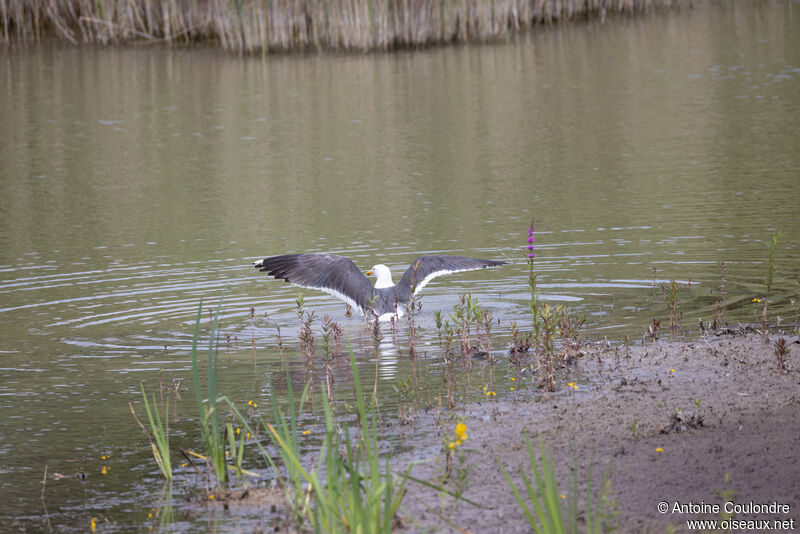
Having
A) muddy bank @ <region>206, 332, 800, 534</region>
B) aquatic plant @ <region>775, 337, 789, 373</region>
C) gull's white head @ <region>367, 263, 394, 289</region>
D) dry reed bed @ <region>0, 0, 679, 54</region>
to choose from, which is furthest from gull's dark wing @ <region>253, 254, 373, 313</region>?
dry reed bed @ <region>0, 0, 679, 54</region>

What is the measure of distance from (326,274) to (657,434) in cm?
447

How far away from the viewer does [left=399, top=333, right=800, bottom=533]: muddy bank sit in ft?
16.4

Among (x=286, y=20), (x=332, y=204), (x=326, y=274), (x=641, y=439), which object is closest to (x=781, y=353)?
(x=641, y=439)

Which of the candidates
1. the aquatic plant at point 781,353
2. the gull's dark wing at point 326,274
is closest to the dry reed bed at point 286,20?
the gull's dark wing at point 326,274

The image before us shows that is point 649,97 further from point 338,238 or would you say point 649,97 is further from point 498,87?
point 338,238

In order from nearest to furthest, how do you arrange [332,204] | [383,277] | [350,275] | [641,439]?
[641,439]
[350,275]
[383,277]
[332,204]

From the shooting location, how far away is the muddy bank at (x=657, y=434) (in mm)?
4984

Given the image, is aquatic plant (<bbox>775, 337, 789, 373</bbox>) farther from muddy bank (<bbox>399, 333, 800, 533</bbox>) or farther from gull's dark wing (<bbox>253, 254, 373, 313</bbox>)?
gull's dark wing (<bbox>253, 254, 373, 313</bbox>)

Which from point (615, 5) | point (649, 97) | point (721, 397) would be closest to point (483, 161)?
point (649, 97)

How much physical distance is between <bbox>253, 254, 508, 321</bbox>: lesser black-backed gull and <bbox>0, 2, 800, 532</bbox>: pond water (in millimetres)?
319

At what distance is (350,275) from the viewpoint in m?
9.64

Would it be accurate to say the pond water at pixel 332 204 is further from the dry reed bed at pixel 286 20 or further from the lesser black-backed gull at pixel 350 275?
the dry reed bed at pixel 286 20

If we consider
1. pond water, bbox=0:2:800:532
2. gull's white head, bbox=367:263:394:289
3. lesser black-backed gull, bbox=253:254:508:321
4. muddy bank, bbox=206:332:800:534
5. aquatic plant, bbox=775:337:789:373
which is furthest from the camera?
gull's white head, bbox=367:263:394:289

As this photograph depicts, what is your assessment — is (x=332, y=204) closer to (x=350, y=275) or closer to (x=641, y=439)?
(x=350, y=275)
